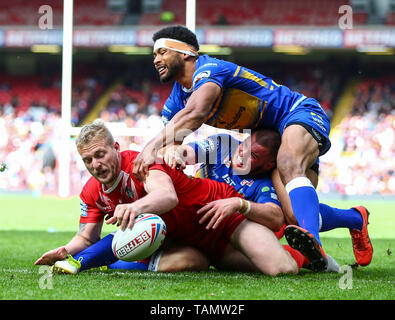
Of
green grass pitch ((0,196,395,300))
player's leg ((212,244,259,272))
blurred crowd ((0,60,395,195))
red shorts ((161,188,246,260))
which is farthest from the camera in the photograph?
blurred crowd ((0,60,395,195))

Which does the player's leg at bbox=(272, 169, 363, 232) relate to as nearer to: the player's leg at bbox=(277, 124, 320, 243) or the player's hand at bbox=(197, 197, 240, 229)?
the player's leg at bbox=(277, 124, 320, 243)

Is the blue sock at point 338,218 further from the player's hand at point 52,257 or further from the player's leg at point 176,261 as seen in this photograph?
the player's hand at point 52,257

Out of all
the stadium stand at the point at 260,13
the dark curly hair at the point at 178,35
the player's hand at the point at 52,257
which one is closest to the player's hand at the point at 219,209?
the player's hand at the point at 52,257

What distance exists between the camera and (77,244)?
3.98 meters

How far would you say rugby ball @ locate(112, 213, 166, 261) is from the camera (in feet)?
11.2

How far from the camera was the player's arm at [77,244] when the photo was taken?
151 inches

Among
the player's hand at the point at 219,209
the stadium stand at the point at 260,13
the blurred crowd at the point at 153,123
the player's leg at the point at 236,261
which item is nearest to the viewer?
the player's hand at the point at 219,209

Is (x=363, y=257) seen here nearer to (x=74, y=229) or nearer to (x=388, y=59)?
(x=74, y=229)

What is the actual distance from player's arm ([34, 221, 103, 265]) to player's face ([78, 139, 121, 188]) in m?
0.47

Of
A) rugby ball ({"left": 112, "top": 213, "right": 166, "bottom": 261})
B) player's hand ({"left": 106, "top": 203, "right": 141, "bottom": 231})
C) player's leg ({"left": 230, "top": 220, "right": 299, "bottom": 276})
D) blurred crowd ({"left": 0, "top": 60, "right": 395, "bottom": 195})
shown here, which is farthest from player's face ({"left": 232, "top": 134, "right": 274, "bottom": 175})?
blurred crowd ({"left": 0, "top": 60, "right": 395, "bottom": 195})

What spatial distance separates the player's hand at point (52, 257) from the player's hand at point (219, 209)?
825 millimetres

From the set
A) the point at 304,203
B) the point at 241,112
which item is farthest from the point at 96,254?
the point at 241,112

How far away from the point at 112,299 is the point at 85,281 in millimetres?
629

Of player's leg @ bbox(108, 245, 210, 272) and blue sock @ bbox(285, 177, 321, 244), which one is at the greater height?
blue sock @ bbox(285, 177, 321, 244)
